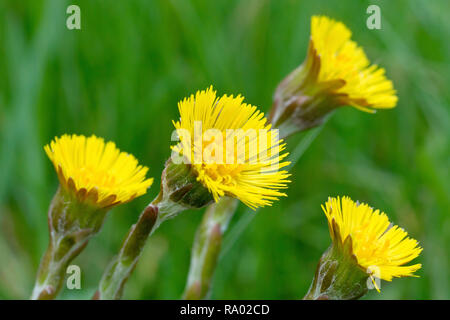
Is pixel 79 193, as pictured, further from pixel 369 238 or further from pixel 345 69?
pixel 345 69

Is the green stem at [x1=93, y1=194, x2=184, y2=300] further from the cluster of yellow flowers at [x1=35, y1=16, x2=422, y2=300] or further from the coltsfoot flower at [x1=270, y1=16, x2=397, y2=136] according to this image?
the coltsfoot flower at [x1=270, y1=16, x2=397, y2=136]

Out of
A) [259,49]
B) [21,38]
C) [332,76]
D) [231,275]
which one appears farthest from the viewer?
[259,49]

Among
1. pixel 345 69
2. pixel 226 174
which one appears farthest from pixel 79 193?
pixel 345 69

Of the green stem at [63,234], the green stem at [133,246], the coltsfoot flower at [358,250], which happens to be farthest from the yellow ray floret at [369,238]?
the green stem at [63,234]

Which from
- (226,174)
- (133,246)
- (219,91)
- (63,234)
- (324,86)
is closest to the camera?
(226,174)
